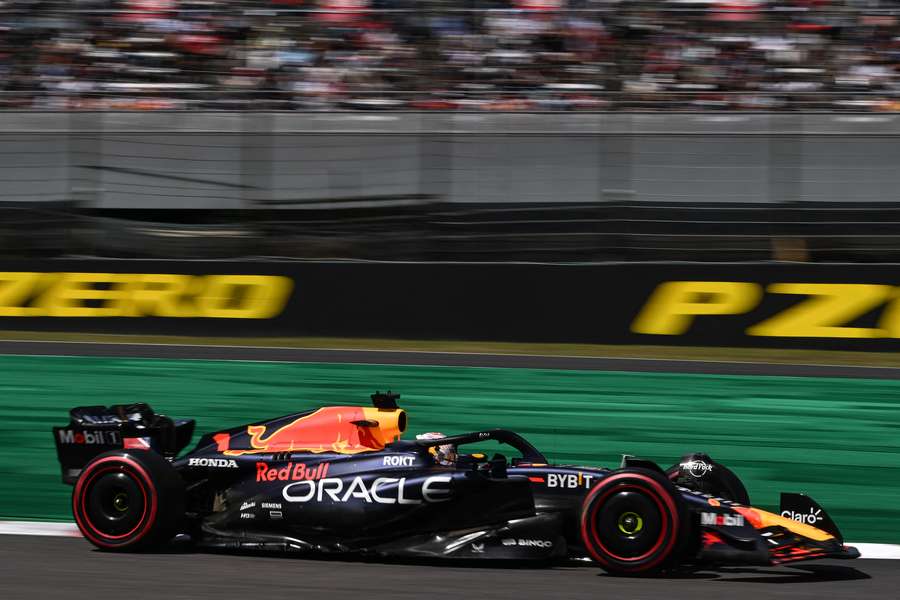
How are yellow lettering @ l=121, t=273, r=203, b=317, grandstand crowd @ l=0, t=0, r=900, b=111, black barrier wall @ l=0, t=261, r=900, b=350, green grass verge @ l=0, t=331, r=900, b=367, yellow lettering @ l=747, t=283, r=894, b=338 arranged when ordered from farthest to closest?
grandstand crowd @ l=0, t=0, r=900, b=111
yellow lettering @ l=121, t=273, r=203, b=317
black barrier wall @ l=0, t=261, r=900, b=350
yellow lettering @ l=747, t=283, r=894, b=338
green grass verge @ l=0, t=331, r=900, b=367

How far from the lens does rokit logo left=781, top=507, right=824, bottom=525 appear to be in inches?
206

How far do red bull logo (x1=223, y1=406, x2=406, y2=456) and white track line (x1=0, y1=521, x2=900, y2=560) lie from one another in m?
1.05

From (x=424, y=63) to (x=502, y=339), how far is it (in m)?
3.10

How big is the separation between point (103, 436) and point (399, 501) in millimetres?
1471

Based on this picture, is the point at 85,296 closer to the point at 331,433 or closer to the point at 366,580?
the point at 331,433

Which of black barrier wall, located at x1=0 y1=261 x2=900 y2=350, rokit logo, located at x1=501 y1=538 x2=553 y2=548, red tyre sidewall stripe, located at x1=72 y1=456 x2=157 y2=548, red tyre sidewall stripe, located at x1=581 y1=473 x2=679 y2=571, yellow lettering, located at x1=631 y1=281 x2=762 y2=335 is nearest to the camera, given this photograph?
red tyre sidewall stripe, located at x1=581 y1=473 x2=679 y2=571

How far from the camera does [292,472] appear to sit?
5406 millimetres

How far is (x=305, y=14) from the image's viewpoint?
12.7 m

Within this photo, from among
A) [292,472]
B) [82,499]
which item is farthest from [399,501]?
[82,499]

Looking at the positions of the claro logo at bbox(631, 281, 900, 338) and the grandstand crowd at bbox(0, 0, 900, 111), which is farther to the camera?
the grandstand crowd at bbox(0, 0, 900, 111)

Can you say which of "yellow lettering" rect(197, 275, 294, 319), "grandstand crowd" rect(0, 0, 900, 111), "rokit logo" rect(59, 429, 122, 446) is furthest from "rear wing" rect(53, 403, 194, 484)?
"grandstand crowd" rect(0, 0, 900, 111)

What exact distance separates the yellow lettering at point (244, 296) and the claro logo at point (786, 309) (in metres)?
3.15

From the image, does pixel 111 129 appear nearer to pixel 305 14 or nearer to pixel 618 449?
pixel 305 14

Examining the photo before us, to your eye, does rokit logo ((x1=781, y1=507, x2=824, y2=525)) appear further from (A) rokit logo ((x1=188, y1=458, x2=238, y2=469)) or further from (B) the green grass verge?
(B) the green grass verge
